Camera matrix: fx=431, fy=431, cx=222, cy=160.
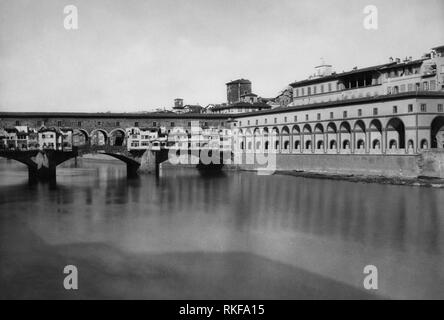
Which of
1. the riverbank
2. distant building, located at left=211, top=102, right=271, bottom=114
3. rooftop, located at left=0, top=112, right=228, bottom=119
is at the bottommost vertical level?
the riverbank

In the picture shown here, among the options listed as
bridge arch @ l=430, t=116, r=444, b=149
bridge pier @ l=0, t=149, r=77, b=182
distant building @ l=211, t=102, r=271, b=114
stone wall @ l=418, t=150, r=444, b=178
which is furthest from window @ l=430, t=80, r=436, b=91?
bridge pier @ l=0, t=149, r=77, b=182

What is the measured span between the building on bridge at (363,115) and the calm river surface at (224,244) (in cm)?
810

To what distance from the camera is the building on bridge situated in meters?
32.2

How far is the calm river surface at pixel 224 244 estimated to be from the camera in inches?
431

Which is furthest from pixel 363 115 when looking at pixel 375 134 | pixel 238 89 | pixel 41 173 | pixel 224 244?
pixel 238 89

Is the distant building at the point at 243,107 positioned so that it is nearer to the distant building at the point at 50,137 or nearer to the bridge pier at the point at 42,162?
the distant building at the point at 50,137

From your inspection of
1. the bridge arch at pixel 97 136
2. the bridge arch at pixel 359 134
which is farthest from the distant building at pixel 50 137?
the bridge arch at pixel 359 134

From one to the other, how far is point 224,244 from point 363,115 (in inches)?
1031

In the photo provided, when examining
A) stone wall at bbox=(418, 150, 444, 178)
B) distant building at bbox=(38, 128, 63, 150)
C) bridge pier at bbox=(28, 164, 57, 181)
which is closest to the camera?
stone wall at bbox=(418, 150, 444, 178)

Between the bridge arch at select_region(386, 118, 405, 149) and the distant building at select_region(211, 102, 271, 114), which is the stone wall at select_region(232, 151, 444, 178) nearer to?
the bridge arch at select_region(386, 118, 405, 149)

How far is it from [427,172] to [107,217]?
72.4 feet

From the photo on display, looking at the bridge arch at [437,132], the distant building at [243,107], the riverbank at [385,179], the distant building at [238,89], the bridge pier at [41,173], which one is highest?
the distant building at [238,89]

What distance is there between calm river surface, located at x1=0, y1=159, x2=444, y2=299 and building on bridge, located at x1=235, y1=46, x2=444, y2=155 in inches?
319
